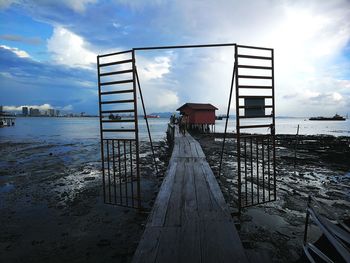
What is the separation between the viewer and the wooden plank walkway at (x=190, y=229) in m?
3.40

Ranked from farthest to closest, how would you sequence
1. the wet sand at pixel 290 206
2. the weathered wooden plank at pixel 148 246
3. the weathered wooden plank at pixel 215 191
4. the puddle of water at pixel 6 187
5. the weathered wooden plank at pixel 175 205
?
the puddle of water at pixel 6 187, the wet sand at pixel 290 206, the weathered wooden plank at pixel 215 191, the weathered wooden plank at pixel 175 205, the weathered wooden plank at pixel 148 246

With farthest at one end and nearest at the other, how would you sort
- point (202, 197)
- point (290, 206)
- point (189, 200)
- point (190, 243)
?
point (290, 206)
point (202, 197)
point (189, 200)
point (190, 243)

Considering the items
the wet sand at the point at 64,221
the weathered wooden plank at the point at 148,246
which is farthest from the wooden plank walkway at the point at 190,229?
the wet sand at the point at 64,221

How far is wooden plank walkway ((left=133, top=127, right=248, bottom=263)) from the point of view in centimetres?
340

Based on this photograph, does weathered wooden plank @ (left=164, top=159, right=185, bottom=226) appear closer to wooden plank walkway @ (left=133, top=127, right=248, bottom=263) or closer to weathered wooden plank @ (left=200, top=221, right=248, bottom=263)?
wooden plank walkway @ (left=133, top=127, right=248, bottom=263)

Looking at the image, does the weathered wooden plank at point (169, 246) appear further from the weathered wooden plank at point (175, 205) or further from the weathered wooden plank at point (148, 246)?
the weathered wooden plank at point (175, 205)

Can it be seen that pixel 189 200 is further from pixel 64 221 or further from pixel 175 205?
pixel 64 221

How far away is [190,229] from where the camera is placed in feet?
13.7

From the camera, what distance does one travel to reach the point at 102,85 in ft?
18.9

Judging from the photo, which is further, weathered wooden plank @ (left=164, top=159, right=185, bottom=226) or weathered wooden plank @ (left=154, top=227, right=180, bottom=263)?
weathered wooden plank @ (left=164, top=159, right=185, bottom=226)

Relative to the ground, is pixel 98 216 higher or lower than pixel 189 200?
lower

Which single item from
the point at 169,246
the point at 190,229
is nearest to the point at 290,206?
the point at 190,229

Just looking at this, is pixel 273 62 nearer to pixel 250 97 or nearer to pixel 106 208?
pixel 250 97

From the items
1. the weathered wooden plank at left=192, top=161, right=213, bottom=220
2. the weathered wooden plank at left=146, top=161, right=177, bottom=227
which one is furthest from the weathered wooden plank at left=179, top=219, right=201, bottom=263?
the weathered wooden plank at left=146, top=161, right=177, bottom=227
